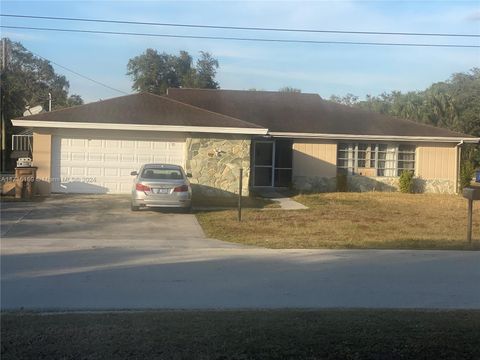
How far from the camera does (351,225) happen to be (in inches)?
609

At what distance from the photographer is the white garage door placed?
67.9ft

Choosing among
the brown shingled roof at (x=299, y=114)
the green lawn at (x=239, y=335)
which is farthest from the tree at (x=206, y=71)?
the green lawn at (x=239, y=335)

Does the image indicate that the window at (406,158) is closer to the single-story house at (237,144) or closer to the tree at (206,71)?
the single-story house at (237,144)

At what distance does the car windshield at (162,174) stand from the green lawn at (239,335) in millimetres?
10745

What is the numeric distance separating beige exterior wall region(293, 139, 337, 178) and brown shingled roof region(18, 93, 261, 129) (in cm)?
526

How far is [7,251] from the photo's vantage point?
34.7 feet

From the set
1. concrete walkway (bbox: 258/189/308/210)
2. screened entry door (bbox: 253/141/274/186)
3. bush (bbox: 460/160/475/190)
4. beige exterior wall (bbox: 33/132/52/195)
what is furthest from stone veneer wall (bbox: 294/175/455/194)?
beige exterior wall (bbox: 33/132/52/195)

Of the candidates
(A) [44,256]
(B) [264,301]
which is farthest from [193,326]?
(A) [44,256]

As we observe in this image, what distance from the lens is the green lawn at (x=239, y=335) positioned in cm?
513

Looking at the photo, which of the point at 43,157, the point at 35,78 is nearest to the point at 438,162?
the point at 43,157

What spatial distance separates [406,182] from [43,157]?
591 inches

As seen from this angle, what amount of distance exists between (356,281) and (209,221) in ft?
23.4

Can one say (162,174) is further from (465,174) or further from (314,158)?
(465,174)

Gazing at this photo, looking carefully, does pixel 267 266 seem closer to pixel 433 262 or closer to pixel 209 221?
pixel 433 262
